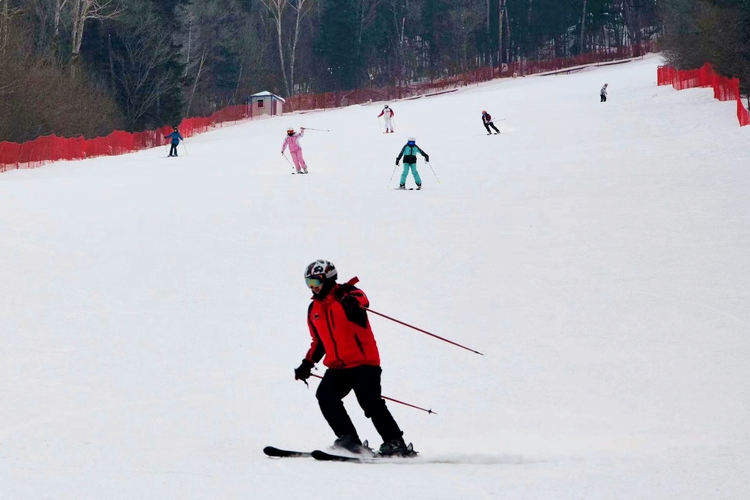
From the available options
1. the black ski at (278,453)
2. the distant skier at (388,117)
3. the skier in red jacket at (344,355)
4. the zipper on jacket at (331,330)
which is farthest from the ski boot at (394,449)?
the distant skier at (388,117)

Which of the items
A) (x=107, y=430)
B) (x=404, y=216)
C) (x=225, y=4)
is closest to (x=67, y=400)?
(x=107, y=430)

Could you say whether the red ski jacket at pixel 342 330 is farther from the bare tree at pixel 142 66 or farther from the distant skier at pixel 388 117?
the bare tree at pixel 142 66

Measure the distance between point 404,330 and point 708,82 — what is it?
30302 mm

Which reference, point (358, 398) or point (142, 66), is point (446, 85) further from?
point (358, 398)

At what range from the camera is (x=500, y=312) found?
1218 centimetres

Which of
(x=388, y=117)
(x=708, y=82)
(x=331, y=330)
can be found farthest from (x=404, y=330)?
(x=708, y=82)

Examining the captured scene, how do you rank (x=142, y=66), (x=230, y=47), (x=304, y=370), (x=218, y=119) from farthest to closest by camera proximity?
(x=230, y=47)
(x=218, y=119)
(x=142, y=66)
(x=304, y=370)

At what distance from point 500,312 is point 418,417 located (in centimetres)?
374

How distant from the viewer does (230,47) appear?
75.7 metres

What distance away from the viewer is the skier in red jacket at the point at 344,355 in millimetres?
6496

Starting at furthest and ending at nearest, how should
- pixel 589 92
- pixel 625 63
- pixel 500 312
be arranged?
pixel 625 63
pixel 589 92
pixel 500 312

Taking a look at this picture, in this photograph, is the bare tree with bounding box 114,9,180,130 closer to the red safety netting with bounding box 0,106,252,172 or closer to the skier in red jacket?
the red safety netting with bounding box 0,106,252,172

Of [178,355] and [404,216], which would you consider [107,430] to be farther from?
[404,216]

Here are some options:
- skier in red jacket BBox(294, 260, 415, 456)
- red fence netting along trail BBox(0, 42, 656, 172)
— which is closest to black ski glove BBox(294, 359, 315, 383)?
skier in red jacket BBox(294, 260, 415, 456)
